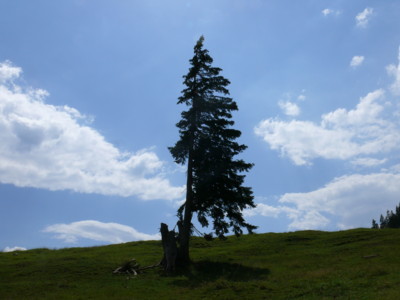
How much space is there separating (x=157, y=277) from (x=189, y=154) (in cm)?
1145

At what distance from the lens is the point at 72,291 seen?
21.7 metres

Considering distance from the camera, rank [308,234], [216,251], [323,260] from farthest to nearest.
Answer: [308,234], [216,251], [323,260]

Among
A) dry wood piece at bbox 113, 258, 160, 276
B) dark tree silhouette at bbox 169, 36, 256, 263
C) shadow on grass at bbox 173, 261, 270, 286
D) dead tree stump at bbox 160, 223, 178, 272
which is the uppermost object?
dark tree silhouette at bbox 169, 36, 256, 263

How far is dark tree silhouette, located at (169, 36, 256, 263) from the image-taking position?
104 feet

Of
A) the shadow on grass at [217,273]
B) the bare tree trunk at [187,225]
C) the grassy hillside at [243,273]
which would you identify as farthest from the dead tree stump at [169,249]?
the shadow on grass at [217,273]

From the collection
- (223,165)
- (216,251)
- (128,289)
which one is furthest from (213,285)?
(216,251)

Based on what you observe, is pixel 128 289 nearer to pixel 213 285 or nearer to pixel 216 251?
pixel 213 285

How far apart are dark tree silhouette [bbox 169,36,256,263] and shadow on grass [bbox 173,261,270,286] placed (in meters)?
3.26

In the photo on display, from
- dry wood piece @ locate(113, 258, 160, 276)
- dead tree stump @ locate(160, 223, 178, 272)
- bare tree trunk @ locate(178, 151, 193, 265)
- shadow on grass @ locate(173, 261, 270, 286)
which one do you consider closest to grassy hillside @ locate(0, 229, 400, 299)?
shadow on grass @ locate(173, 261, 270, 286)

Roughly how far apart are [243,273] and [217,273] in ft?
6.36

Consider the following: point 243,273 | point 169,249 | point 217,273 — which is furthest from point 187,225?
point 243,273

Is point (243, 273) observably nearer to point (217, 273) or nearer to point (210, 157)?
point (217, 273)

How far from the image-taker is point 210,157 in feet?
107

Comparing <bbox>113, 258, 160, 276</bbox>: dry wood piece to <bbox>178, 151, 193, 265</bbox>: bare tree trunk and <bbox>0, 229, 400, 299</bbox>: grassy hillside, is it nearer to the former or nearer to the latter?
<bbox>0, 229, 400, 299</bbox>: grassy hillside
